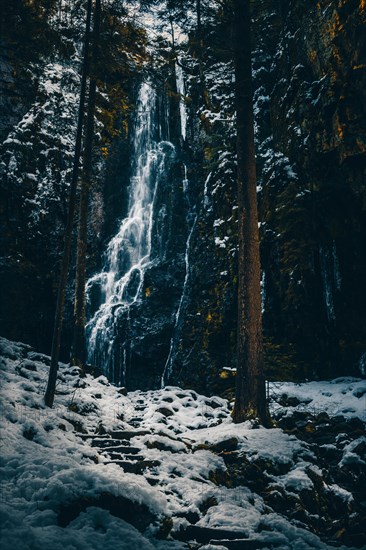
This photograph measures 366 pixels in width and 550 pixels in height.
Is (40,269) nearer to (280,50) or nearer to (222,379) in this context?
(222,379)

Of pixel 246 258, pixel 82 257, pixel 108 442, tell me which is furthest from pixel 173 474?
pixel 82 257

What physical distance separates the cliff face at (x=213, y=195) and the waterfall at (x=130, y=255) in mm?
303

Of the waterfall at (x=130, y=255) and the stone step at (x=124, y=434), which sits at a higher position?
the waterfall at (x=130, y=255)

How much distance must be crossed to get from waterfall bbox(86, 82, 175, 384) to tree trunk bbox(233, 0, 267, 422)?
20.7ft

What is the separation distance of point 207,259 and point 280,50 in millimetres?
8190

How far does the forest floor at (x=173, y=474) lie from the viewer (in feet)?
12.5

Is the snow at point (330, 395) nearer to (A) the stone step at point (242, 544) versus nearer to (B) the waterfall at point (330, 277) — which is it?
(B) the waterfall at point (330, 277)

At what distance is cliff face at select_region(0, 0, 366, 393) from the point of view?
1070 cm

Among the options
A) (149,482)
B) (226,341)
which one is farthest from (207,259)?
(149,482)

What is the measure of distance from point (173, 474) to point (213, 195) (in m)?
11.8

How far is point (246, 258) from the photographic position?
8.22 meters

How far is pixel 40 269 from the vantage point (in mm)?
17531

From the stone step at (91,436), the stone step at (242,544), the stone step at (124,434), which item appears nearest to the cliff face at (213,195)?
the stone step at (124,434)

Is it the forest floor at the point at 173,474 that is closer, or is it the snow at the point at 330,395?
the forest floor at the point at 173,474
